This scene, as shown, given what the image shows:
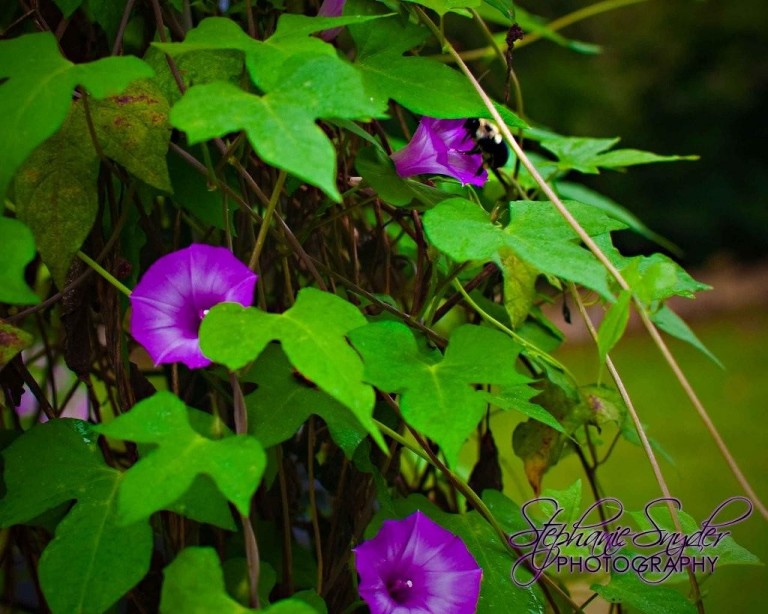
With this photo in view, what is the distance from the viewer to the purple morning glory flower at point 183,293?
1.64 ft

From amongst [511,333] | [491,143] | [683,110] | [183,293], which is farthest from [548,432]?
[683,110]

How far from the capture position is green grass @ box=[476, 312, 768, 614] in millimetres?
1913

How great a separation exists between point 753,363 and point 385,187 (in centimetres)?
335

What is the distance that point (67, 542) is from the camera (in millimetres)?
479

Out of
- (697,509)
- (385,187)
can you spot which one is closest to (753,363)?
(697,509)

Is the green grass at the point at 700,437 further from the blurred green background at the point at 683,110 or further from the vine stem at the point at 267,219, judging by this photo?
the vine stem at the point at 267,219

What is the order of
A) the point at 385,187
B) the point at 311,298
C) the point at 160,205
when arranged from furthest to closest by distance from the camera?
1. the point at 160,205
2. the point at 385,187
3. the point at 311,298

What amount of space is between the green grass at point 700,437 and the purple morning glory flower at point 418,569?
2.82ft

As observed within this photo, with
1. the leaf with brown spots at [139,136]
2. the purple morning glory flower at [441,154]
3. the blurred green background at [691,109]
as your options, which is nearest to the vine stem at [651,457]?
the purple morning glory flower at [441,154]

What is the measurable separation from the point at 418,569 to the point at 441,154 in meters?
0.28

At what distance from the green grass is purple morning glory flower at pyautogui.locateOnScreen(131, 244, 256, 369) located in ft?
3.26

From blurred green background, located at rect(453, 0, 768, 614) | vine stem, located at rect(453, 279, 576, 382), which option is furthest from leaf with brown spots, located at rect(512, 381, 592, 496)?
blurred green background, located at rect(453, 0, 768, 614)

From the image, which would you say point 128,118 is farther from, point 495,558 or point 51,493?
point 495,558

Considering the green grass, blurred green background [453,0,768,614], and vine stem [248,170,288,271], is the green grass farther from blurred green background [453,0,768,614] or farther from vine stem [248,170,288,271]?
vine stem [248,170,288,271]
